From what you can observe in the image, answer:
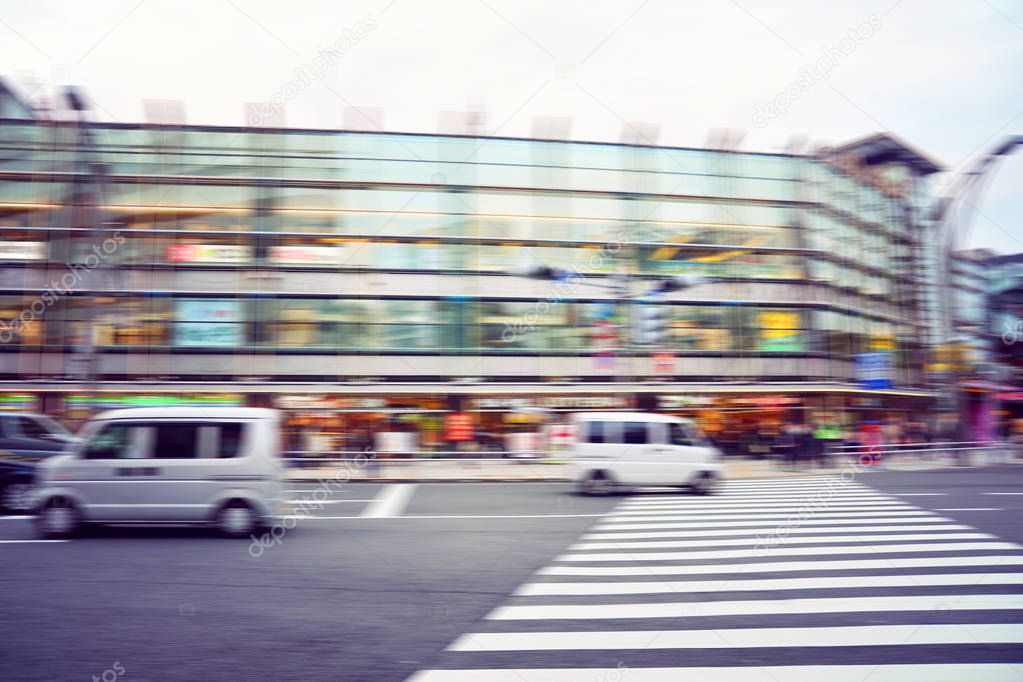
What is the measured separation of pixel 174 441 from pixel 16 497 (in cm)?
484

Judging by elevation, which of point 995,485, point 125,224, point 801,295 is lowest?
point 995,485

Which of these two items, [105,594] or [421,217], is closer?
[105,594]

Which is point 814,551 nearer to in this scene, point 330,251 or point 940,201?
point 940,201

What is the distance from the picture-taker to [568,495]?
55.2 feet

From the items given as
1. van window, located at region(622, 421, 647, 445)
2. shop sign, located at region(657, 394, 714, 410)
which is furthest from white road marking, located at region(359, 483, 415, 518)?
shop sign, located at region(657, 394, 714, 410)

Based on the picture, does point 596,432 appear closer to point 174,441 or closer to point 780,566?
point 780,566

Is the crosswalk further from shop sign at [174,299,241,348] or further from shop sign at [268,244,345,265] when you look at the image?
shop sign at [174,299,241,348]

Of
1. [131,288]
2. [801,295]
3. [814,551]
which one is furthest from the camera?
[801,295]

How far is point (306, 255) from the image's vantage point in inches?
1323

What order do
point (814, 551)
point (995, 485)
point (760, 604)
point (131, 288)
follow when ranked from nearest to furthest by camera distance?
point (760, 604) < point (814, 551) < point (995, 485) < point (131, 288)

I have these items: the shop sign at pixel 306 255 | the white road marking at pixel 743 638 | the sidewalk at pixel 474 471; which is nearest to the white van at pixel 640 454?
the sidewalk at pixel 474 471

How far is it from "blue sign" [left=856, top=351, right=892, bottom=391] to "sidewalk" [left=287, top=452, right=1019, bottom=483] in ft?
39.7

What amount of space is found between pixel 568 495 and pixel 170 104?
2729cm

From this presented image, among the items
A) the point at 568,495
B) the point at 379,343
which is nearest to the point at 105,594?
the point at 568,495
